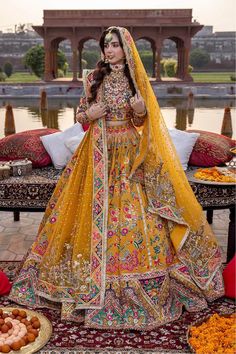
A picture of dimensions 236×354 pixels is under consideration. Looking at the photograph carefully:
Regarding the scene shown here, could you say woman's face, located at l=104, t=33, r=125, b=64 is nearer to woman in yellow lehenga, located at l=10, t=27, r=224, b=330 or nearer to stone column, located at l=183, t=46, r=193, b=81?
woman in yellow lehenga, located at l=10, t=27, r=224, b=330

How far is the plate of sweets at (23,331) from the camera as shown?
267 cm

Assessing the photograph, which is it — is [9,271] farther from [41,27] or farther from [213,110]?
[41,27]

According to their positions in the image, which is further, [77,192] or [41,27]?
[41,27]

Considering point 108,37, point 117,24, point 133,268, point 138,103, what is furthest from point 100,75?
point 117,24

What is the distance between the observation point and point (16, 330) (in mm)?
2791

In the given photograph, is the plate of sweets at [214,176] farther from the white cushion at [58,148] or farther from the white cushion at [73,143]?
the white cushion at [58,148]

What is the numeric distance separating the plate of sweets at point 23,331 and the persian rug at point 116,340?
0.05 m

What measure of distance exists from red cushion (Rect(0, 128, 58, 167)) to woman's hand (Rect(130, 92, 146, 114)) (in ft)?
5.40

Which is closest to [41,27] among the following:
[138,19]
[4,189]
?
[138,19]

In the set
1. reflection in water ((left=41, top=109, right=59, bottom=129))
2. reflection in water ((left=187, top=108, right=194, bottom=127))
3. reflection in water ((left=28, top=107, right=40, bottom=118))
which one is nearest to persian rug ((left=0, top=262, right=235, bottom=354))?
reflection in water ((left=41, top=109, right=59, bottom=129))

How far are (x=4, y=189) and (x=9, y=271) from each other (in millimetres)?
647

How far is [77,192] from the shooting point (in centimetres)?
318

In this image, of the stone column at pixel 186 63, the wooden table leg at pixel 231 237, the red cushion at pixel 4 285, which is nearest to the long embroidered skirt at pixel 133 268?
the red cushion at pixel 4 285

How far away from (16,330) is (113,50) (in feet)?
5.82
